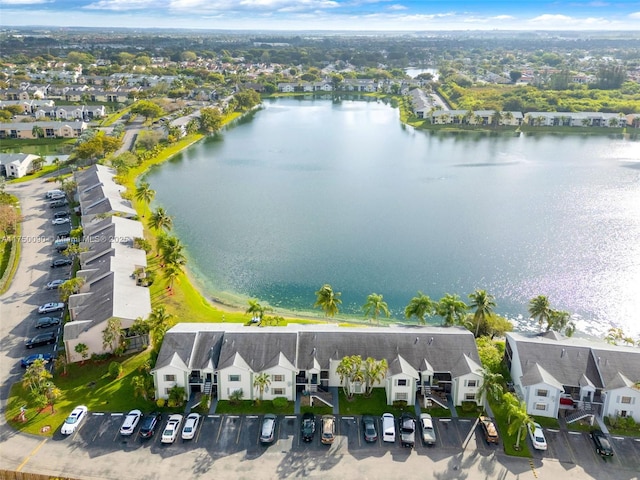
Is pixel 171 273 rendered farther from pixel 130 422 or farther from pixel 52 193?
pixel 52 193

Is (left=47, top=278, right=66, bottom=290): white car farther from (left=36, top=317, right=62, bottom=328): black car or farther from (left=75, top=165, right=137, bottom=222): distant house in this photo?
(left=75, top=165, right=137, bottom=222): distant house

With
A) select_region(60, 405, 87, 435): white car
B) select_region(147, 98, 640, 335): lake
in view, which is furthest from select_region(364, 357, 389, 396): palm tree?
select_region(60, 405, 87, 435): white car

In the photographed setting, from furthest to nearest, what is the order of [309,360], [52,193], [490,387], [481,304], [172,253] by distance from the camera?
[52,193] → [172,253] → [481,304] → [309,360] → [490,387]

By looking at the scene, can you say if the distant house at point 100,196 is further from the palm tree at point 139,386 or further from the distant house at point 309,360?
the palm tree at point 139,386

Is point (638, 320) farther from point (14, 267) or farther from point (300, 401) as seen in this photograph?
point (14, 267)

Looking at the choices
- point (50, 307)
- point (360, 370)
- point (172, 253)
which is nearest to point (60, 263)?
point (50, 307)
